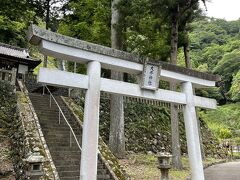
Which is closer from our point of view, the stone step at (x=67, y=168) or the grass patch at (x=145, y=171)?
the stone step at (x=67, y=168)

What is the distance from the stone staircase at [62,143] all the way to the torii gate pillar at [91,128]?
2893mm

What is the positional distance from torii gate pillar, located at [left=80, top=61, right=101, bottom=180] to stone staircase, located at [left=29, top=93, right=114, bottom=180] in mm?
2893

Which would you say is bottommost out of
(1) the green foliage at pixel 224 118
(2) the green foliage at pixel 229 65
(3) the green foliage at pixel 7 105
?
(3) the green foliage at pixel 7 105

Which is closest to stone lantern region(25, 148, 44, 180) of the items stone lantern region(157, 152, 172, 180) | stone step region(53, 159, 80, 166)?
stone step region(53, 159, 80, 166)

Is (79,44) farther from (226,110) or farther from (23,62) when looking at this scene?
(226,110)

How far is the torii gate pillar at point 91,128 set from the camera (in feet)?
18.9

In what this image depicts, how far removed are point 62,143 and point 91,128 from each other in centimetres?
469

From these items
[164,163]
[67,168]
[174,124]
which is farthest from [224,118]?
[67,168]

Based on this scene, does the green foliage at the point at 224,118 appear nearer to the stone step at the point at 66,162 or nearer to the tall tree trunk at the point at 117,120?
the tall tree trunk at the point at 117,120

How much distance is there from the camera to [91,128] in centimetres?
590

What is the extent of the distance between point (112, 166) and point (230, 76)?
52.8 metres

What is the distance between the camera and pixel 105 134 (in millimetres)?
14789

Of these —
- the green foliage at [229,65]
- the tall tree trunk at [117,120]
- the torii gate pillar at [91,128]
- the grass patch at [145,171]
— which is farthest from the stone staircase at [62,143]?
the green foliage at [229,65]

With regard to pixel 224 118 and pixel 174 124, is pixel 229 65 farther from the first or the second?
pixel 174 124
